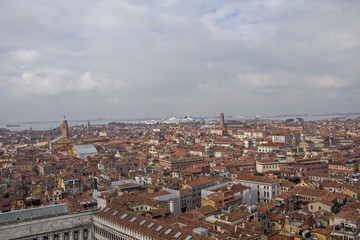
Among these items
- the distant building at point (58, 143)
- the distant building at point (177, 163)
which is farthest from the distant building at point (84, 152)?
the distant building at point (177, 163)

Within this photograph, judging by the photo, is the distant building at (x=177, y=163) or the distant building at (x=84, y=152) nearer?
the distant building at (x=177, y=163)

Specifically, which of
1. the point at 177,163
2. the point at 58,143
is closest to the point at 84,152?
the point at 58,143

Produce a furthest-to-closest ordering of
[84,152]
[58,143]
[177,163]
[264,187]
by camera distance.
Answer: [58,143] → [84,152] → [177,163] → [264,187]

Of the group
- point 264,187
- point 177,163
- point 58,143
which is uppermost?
point 58,143

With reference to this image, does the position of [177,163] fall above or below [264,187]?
below

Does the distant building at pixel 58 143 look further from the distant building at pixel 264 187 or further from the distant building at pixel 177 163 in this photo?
the distant building at pixel 264 187

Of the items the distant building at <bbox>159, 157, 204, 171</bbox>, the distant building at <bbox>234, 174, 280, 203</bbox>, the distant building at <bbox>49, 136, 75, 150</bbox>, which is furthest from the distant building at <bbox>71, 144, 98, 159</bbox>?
the distant building at <bbox>234, 174, 280, 203</bbox>

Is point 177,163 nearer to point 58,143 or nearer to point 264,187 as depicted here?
point 264,187

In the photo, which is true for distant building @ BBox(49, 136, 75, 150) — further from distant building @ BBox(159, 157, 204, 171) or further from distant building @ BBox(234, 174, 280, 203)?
distant building @ BBox(234, 174, 280, 203)

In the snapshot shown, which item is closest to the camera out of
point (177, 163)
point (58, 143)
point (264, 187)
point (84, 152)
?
point (264, 187)

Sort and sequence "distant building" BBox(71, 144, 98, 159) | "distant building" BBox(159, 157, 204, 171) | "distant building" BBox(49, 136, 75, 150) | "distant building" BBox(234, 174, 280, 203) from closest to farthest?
"distant building" BBox(234, 174, 280, 203) → "distant building" BBox(159, 157, 204, 171) → "distant building" BBox(71, 144, 98, 159) → "distant building" BBox(49, 136, 75, 150)

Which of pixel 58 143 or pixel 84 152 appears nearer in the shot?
pixel 84 152

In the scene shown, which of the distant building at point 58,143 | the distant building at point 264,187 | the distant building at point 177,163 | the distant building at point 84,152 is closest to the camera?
the distant building at point 264,187

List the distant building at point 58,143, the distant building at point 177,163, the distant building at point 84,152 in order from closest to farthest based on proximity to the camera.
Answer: the distant building at point 177,163, the distant building at point 84,152, the distant building at point 58,143
